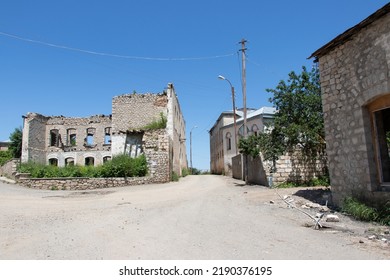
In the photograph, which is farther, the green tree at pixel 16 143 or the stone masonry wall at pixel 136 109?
the green tree at pixel 16 143

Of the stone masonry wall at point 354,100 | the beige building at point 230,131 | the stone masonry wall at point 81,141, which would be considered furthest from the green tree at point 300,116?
the stone masonry wall at point 81,141

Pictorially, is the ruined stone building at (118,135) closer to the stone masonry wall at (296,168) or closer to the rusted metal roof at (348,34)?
the stone masonry wall at (296,168)

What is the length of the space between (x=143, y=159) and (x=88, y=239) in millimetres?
14871

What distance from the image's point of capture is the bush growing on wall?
59.8ft

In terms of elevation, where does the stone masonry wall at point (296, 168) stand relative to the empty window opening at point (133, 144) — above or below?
below

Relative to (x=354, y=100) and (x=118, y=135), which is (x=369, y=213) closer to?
(x=354, y=100)

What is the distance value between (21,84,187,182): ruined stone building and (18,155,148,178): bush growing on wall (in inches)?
65.5

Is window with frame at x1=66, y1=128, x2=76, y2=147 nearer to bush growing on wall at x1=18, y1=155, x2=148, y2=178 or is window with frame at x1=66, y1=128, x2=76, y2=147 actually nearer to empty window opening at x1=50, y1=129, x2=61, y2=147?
empty window opening at x1=50, y1=129, x2=61, y2=147

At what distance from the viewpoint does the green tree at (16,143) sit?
37594mm

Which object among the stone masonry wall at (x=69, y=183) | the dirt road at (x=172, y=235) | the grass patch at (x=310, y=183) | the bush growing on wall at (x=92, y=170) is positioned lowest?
the dirt road at (x=172, y=235)

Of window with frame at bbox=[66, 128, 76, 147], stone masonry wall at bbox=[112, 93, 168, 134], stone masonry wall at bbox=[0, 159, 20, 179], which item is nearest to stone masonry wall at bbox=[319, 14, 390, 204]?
stone masonry wall at bbox=[112, 93, 168, 134]

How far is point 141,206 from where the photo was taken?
9.76 meters
